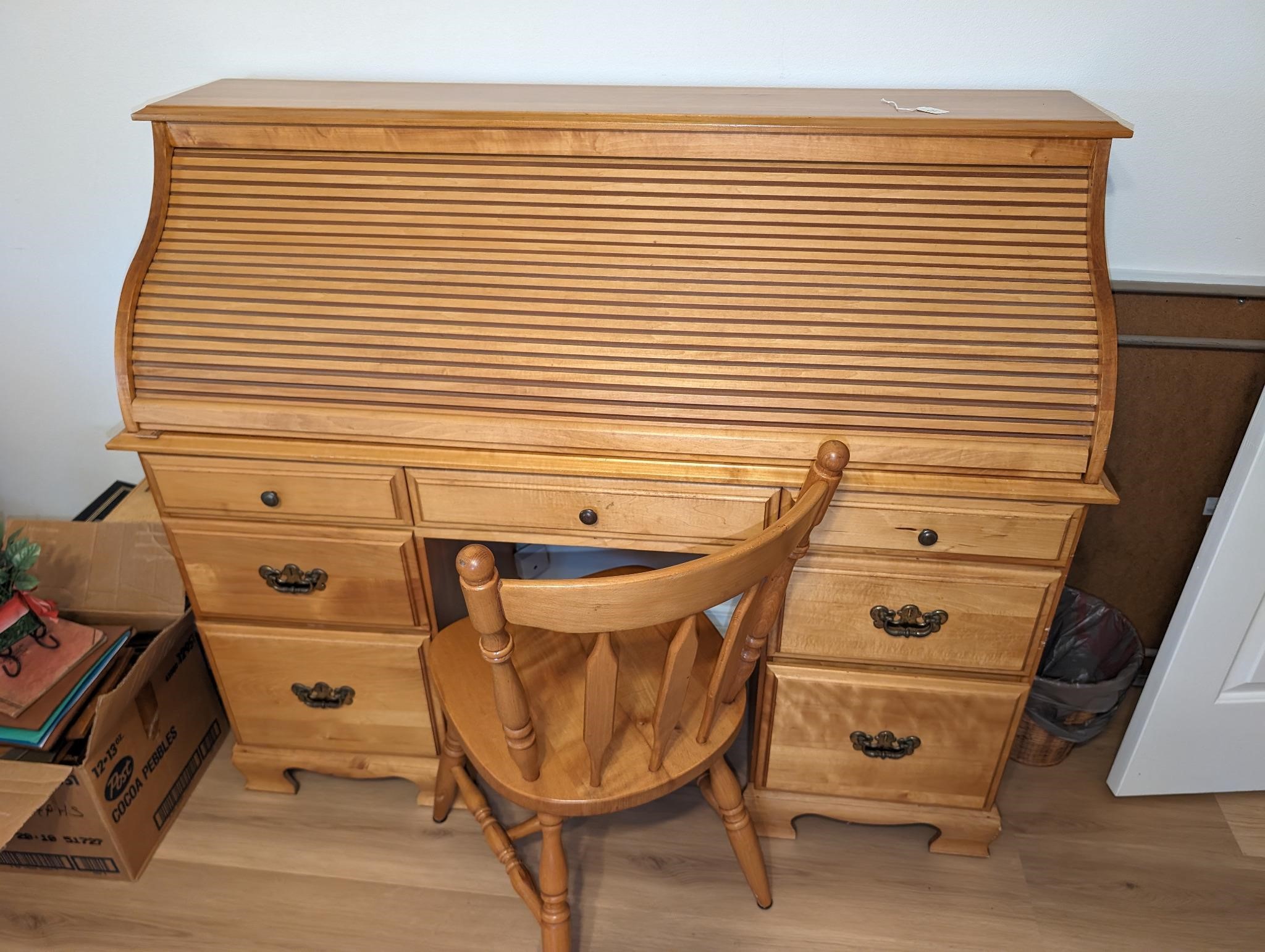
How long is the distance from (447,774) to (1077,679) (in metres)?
1.29

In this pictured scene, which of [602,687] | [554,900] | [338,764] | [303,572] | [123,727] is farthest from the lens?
[338,764]

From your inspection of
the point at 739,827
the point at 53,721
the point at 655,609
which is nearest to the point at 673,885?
the point at 739,827

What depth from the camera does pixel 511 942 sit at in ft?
5.14

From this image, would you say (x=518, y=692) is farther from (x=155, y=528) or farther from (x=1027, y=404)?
(x=155, y=528)

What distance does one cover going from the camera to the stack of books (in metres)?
1.52

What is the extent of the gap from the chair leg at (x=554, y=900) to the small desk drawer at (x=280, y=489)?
0.57 metres

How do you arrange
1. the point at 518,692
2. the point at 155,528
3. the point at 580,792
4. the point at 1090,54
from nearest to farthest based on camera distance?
the point at 518,692 < the point at 580,792 < the point at 1090,54 < the point at 155,528

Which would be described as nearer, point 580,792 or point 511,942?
point 580,792

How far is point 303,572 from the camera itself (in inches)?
59.4

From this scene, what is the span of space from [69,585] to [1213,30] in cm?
228

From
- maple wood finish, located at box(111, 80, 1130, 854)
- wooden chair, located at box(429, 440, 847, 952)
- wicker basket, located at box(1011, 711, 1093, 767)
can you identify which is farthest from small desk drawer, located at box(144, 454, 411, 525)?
wicker basket, located at box(1011, 711, 1093, 767)

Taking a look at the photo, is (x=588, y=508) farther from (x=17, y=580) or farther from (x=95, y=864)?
(x=95, y=864)

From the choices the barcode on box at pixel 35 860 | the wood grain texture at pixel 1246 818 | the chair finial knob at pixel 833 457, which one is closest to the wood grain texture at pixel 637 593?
the chair finial knob at pixel 833 457

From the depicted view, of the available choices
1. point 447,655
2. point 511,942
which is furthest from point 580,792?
point 511,942
